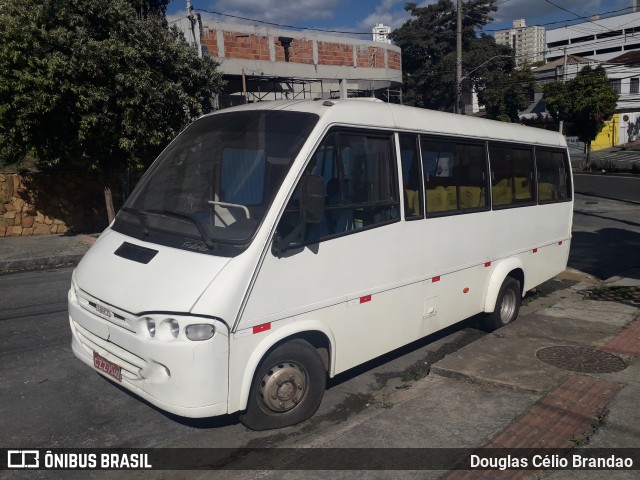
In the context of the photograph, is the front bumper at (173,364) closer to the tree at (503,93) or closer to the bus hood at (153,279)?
the bus hood at (153,279)

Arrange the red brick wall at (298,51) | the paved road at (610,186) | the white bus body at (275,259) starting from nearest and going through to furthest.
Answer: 1. the white bus body at (275,259)
2. the red brick wall at (298,51)
3. the paved road at (610,186)

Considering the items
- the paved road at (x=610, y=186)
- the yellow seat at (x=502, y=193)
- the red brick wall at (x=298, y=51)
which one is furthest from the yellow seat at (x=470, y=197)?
the paved road at (x=610, y=186)

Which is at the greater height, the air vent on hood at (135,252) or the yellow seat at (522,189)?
the yellow seat at (522,189)

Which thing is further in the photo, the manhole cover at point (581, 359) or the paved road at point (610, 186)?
the paved road at point (610, 186)

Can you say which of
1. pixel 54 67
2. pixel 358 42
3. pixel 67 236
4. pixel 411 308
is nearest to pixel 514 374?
pixel 411 308

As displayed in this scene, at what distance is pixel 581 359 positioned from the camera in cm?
615

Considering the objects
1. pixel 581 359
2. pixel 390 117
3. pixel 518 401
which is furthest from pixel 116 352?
pixel 581 359

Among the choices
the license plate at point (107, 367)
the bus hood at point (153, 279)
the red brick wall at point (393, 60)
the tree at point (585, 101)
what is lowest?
the license plate at point (107, 367)

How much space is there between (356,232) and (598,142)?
5698 centimetres

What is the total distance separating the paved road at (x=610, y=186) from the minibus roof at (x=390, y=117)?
21013 millimetres

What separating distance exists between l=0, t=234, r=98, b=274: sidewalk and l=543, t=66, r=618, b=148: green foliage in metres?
36.1

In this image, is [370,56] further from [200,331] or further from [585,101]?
[200,331]

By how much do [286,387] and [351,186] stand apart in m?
1.77

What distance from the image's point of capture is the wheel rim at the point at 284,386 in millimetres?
4449
